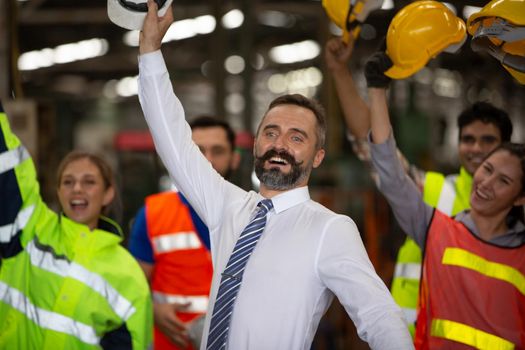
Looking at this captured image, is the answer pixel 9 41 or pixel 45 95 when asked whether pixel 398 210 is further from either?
pixel 45 95

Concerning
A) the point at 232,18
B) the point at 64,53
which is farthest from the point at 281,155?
the point at 64,53

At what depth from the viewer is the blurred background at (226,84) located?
851cm

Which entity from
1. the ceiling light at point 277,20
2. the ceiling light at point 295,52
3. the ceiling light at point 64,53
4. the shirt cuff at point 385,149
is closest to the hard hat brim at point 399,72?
the shirt cuff at point 385,149

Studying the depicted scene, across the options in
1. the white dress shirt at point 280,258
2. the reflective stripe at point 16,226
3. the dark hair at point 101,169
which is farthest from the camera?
the dark hair at point 101,169

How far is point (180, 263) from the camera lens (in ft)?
13.3

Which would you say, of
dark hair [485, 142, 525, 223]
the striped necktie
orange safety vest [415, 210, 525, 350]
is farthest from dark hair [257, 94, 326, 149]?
dark hair [485, 142, 525, 223]

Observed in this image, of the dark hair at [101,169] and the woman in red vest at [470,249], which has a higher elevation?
the dark hair at [101,169]

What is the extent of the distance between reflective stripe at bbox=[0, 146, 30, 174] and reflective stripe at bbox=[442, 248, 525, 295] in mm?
1688

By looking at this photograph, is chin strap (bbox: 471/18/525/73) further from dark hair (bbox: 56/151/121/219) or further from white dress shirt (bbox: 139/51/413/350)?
dark hair (bbox: 56/151/121/219)

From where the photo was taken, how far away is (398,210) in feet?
11.2

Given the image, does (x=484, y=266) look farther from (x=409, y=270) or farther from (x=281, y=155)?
(x=281, y=155)

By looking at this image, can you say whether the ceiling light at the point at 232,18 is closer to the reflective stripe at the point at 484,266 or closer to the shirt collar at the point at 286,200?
the reflective stripe at the point at 484,266

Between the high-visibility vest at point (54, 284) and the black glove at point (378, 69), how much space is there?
125cm

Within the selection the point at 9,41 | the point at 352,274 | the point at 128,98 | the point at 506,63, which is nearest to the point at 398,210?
the point at 506,63
